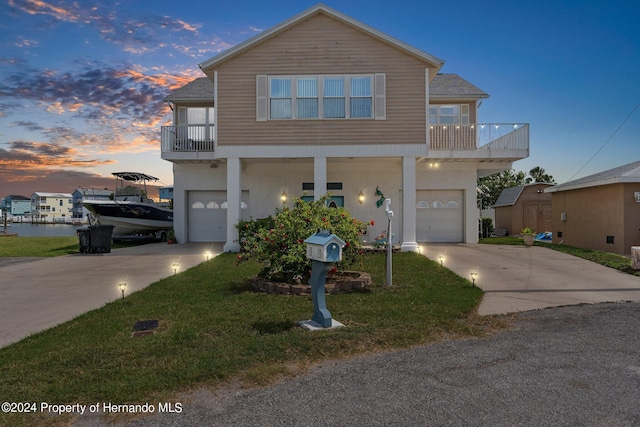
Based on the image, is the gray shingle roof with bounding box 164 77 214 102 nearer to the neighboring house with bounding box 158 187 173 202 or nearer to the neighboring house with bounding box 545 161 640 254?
the neighboring house with bounding box 545 161 640 254

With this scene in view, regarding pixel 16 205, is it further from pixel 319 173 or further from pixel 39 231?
pixel 319 173

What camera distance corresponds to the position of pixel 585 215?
50.8 feet

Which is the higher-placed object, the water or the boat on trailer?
the boat on trailer

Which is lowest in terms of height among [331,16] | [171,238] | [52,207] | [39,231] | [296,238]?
[39,231]

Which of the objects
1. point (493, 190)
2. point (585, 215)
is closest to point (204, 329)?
point (585, 215)

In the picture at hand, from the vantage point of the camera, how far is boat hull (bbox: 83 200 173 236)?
17.9 m

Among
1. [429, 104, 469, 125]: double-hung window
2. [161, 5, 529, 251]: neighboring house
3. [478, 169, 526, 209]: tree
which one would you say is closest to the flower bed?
[161, 5, 529, 251]: neighboring house

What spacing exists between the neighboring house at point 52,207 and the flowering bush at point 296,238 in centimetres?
9105

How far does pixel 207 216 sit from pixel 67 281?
30.5 feet

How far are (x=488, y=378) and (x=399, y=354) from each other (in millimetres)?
904

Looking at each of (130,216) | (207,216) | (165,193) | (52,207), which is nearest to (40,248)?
(130,216)

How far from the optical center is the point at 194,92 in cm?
1728

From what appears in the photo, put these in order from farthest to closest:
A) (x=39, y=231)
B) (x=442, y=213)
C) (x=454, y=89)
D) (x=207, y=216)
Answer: (x=39, y=231) < (x=207, y=216) < (x=454, y=89) < (x=442, y=213)

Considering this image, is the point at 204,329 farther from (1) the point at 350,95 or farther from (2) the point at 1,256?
(2) the point at 1,256
